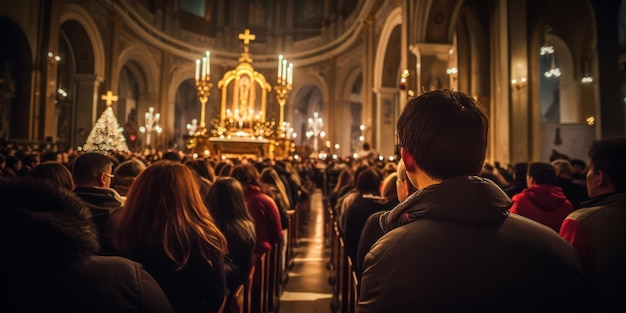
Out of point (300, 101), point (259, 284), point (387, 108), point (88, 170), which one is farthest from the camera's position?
point (300, 101)

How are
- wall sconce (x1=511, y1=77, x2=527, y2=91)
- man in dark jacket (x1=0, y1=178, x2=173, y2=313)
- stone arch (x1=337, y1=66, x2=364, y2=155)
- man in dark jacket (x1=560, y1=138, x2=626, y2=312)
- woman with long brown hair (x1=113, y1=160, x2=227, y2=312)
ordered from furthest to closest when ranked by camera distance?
stone arch (x1=337, y1=66, x2=364, y2=155)
wall sconce (x1=511, y1=77, x2=527, y2=91)
woman with long brown hair (x1=113, y1=160, x2=227, y2=312)
man in dark jacket (x1=560, y1=138, x2=626, y2=312)
man in dark jacket (x1=0, y1=178, x2=173, y2=313)

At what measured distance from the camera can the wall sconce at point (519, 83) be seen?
843cm

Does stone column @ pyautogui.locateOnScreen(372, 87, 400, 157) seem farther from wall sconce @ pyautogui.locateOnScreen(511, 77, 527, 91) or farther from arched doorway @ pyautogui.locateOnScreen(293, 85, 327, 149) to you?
arched doorway @ pyautogui.locateOnScreen(293, 85, 327, 149)

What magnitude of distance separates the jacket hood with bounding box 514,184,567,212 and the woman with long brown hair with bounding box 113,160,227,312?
240cm

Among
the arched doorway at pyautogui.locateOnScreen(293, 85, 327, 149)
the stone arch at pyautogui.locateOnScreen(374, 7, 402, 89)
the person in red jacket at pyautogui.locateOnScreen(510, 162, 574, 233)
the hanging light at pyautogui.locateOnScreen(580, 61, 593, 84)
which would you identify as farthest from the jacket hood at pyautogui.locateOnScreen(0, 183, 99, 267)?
the arched doorway at pyautogui.locateOnScreen(293, 85, 327, 149)

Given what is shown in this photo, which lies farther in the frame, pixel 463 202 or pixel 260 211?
pixel 260 211

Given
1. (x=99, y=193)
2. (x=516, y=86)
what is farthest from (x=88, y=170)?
(x=516, y=86)

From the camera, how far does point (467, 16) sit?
40.1 feet

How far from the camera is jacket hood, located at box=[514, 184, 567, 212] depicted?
3041mm

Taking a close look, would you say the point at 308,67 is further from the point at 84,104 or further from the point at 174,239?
the point at 174,239

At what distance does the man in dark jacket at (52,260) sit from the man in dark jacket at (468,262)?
68cm

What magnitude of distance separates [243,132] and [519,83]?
35.7 ft

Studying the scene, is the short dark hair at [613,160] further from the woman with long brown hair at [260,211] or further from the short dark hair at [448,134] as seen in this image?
the woman with long brown hair at [260,211]

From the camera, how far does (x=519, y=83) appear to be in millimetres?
8469
